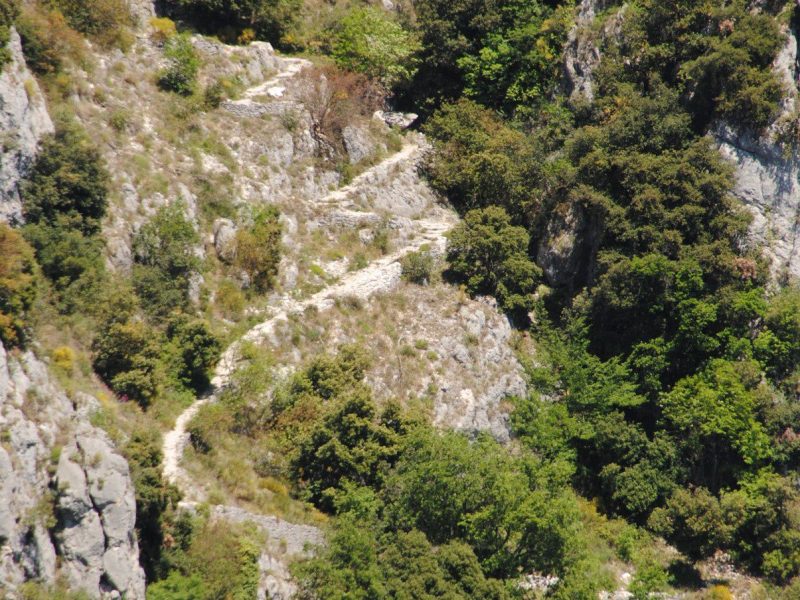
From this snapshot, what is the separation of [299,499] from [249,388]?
5034mm

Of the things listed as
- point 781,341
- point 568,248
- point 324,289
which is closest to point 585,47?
point 568,248

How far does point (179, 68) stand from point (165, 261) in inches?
533

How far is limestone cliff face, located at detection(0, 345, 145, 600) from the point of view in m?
23.9

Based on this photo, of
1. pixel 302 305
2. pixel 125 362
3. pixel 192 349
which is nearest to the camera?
pixel 125 362

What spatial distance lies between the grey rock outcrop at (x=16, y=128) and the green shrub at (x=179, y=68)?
1045 centimetres

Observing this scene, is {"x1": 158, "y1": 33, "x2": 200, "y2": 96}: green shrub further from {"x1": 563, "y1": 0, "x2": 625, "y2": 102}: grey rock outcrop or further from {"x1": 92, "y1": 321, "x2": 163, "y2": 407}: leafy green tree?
{"x1": 563, "y1": 0, "x2": 625, "y2": 102}: grey rock outcrop

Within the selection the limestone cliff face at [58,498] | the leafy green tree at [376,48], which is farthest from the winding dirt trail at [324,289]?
the limestone cliff face at [58,498]

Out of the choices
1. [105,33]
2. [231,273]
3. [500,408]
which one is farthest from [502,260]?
[105,33]

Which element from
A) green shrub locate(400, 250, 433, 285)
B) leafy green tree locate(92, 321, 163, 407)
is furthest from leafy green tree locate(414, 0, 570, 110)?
leafy green tree locate(92, 321, 163, 407)

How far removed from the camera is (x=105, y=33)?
44.4 metres

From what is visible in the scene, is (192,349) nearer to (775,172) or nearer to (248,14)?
(248,14)

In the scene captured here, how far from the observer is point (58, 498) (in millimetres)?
25281

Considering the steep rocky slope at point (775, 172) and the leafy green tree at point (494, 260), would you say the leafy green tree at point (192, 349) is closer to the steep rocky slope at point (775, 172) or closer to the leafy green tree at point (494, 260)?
the leafy green tree at point (494, 260)

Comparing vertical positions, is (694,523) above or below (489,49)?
below
